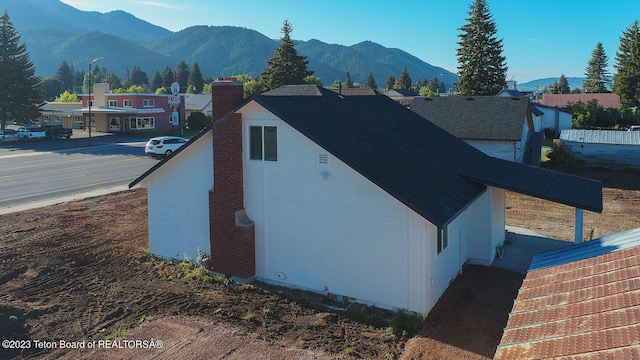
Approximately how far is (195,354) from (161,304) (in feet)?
9.42

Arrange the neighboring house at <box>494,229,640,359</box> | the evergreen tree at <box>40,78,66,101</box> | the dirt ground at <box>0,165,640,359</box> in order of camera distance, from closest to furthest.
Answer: the neighboring house at <box>494,229,640,359</box> < the dirt ground at <box>0,165,640,359</box> < the evergreen tree at <box>40,78,66,101</box>

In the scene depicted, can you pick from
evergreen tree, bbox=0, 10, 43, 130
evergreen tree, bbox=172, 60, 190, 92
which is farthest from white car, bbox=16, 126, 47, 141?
evergreen tree, bbox=172, 60, 190, 92

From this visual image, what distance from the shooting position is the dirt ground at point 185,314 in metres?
10.5

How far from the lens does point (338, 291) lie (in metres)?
13.1

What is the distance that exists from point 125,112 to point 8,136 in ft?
45.2

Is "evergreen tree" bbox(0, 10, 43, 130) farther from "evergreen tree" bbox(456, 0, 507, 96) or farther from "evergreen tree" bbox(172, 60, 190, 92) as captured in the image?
"evergreen tree" bbox(172, 60, 190, 92)

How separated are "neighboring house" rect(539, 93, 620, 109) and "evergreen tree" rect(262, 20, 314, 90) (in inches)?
1783

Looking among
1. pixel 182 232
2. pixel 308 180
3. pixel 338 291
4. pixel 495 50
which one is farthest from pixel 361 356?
pixel 495 50

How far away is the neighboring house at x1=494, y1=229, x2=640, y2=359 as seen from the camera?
562 centimetres

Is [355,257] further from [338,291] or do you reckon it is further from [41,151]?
[41,151]

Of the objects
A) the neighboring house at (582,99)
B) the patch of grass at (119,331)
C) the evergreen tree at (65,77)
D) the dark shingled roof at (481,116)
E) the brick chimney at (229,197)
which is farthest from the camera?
the evergreen tree at (65,77)

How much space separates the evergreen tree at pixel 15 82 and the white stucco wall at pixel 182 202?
52880mm

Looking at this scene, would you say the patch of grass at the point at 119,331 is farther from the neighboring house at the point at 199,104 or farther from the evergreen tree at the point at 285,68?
the neighboring house at the point at 199,104

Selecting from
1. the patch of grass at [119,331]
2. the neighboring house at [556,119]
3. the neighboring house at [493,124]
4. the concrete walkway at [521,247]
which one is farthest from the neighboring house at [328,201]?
the neighboring house at [556,119]
